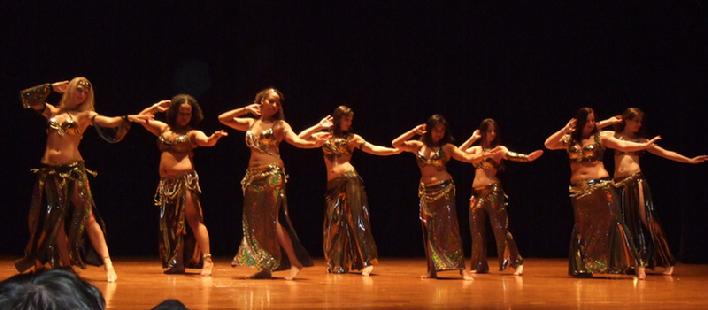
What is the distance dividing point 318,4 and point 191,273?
10.0 ft

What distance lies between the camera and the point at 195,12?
8.70 metres

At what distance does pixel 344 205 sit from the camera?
24.1ft

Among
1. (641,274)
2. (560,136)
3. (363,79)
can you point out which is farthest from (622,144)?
(363,79)

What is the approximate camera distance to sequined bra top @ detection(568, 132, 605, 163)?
6977mm

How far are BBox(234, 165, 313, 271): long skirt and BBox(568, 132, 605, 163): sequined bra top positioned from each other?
6.79ft

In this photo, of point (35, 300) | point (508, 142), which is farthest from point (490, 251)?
point (35, 300)

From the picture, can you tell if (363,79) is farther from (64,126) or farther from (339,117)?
(64,126)

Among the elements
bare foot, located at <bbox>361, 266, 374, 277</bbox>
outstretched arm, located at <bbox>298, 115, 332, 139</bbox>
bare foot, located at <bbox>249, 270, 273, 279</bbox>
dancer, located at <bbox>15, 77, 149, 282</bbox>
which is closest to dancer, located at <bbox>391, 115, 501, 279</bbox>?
bare foot, located at <bbox>361, 266, 374, 277</bbox>

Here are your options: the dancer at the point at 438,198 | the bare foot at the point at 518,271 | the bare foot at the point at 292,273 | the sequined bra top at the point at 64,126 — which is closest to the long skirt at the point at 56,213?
the sequined bra top at the point at 64,126

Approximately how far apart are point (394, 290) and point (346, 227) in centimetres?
172

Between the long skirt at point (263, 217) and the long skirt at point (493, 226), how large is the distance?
169cm

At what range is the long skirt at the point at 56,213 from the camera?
5891 millimetres

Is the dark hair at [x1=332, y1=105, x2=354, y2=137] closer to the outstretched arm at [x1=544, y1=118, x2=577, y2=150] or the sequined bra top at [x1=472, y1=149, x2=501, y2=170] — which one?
the sequined bra top at [x1=472, y1=149, x2=501, y2=170]

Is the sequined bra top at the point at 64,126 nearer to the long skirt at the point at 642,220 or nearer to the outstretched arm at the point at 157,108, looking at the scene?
the outstretched arm at the point at 157,108
